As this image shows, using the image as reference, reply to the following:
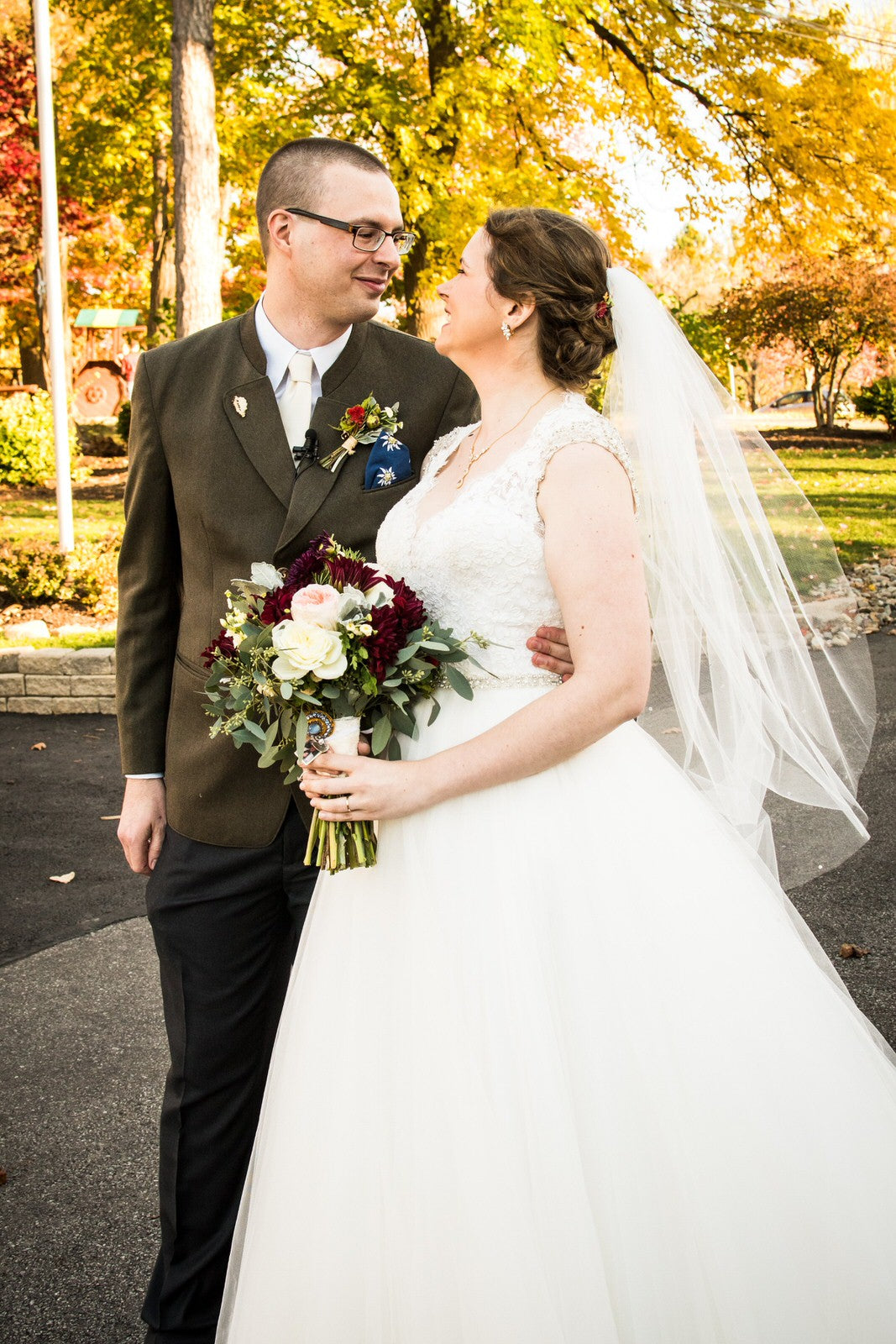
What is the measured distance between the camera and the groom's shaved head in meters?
2.72

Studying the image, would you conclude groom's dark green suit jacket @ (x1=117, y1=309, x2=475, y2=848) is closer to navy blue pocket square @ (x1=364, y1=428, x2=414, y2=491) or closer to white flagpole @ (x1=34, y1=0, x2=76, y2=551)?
navy blue pocket square @ (x1=364, y1=428, x2=414, y2=491)

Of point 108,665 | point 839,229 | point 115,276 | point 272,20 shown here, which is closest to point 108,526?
point 108,665

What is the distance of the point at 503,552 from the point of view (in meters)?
2.32

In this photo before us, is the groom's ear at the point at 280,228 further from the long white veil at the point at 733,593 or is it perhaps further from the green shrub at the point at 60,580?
the green shrub at the point at 60,580

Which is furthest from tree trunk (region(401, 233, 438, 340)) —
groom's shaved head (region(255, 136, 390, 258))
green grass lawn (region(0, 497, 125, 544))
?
groom's shaved head (region(255, 136, 390, 258))

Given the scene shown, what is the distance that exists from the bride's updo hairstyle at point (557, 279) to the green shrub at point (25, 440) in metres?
14.8

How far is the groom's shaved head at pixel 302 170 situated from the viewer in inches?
107

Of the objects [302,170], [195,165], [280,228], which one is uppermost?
[195,165]

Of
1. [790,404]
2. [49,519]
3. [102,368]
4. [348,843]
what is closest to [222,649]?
[348,843]

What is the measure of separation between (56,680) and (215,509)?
6.07 m

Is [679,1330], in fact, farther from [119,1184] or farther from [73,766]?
[73,766]

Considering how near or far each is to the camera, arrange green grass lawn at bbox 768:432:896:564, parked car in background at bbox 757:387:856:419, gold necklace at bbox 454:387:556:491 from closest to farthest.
→ 1. gold necklace at bbox 454:387:556:491
2. green grass lawn at bbox 768:432:896:564
3. parked car in background at bbox 757:387:856:419

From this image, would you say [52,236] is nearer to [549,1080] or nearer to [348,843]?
[348,843]

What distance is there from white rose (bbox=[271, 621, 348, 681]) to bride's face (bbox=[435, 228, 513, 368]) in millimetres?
812
